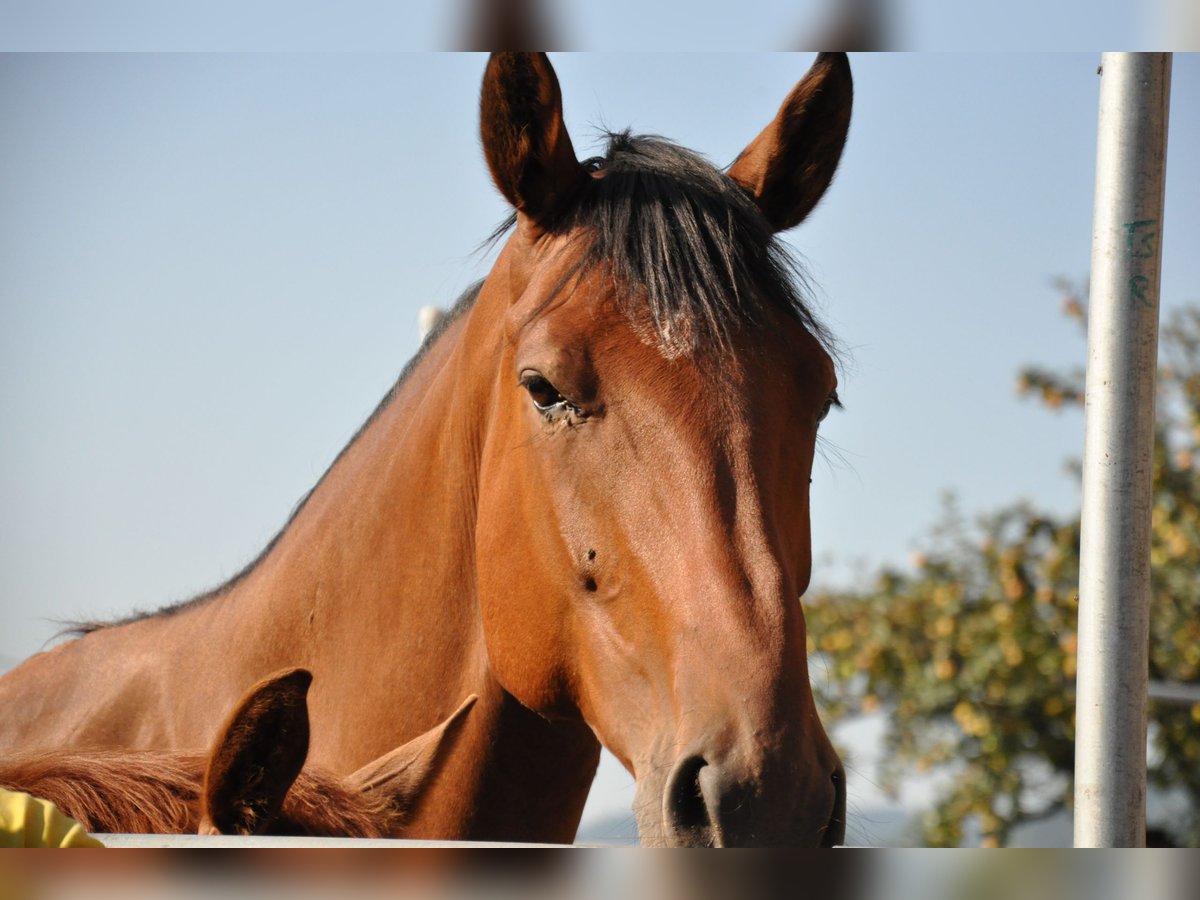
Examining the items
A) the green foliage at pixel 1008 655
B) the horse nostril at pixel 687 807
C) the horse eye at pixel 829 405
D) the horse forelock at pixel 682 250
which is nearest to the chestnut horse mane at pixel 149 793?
the horse nostril at pixel 687 807

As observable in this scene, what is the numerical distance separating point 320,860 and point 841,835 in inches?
44.4

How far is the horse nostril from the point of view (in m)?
1.64

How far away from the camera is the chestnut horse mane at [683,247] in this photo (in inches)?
80.9

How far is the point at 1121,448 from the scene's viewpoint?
7.30 ft

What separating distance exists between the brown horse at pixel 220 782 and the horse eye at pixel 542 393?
0.79 meters

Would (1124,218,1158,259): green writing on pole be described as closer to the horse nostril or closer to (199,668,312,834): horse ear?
the horse nostril

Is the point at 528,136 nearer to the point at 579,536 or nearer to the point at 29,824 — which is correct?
the point at 579,536

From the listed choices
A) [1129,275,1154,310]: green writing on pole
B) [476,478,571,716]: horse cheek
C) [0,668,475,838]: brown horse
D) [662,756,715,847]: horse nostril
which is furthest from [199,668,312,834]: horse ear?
[1129,275,1154,310]: green writing on pole

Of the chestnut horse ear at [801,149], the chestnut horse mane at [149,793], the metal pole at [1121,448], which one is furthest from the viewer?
the chestnut horse ear at [801,149]

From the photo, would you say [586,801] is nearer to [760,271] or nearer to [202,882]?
[760,271]

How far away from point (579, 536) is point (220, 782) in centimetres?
82

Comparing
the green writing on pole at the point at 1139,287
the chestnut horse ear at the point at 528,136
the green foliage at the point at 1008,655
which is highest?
the chestnut horse ear at the point at 528,136

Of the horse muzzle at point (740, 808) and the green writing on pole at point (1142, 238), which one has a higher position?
the green writing on pole at point (1142, 238)

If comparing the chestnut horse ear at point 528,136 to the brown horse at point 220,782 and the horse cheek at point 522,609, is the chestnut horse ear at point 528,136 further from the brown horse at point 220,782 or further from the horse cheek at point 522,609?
the brown horse at point 220,782
